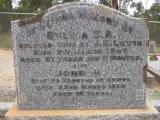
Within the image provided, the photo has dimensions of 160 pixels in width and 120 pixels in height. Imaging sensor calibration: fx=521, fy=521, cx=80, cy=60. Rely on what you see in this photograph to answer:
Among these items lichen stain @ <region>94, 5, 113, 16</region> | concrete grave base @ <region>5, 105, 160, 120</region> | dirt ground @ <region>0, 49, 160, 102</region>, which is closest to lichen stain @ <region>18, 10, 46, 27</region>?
lichen stain @ <region>94, 5, 113, 16</region>

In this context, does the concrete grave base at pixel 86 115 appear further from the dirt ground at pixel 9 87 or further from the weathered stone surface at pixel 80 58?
the dirt ground at pixel 9 87

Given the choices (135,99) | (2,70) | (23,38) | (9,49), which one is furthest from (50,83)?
(9,49)

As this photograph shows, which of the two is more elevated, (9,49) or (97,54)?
(97,54)

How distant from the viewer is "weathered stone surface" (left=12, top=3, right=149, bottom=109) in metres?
5.61

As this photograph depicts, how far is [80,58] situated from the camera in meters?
5.65

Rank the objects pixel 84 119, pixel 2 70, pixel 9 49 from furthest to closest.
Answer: pixel 9 49, pixel 2 70, pixel 84 119

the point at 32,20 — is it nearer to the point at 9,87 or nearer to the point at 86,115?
the point at 86,115

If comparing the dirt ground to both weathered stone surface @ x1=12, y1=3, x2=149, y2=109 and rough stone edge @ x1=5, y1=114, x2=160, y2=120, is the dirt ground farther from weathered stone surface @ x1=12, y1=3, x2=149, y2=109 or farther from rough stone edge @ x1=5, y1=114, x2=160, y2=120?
rough stone edge @ x1=5, y1=114, x2=160, y2=120

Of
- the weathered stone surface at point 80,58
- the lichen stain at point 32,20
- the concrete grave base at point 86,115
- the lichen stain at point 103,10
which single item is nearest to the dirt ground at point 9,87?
the weathered stone surface at point 80,58

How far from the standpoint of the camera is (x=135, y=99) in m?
5.75

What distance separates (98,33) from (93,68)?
387 millimetres

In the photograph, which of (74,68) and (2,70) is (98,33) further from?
(2,70)

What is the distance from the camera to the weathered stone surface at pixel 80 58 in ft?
18.4

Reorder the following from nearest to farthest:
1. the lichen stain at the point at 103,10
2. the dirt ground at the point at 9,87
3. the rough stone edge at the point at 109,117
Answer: the rough stone edge at the point at 109,117
the lichen stain at the point at 103,10
the dirt ground at the point at 9,87
